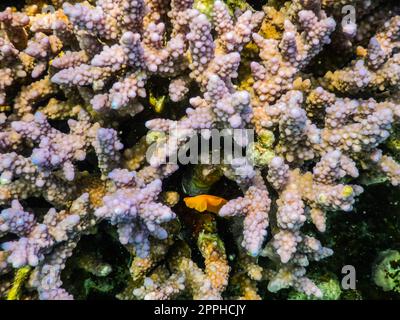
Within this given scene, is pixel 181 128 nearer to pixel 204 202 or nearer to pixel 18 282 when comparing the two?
pixel 204 202

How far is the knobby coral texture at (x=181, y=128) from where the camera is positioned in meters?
2.23

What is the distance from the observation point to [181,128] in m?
2.20

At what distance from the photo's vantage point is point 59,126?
9.18ft

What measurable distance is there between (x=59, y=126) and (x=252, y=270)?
1.78 m

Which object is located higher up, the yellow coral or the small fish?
the small fish

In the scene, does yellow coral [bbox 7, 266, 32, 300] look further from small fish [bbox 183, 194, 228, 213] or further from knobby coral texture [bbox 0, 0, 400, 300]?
small fish [bbox 183, 194, 228, 213]

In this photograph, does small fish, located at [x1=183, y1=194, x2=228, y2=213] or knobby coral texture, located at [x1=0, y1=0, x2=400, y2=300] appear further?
small fish, located at [x1=183, y1=194, x2=228, y2=213]

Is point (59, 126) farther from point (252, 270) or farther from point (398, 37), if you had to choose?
point (398, 37)

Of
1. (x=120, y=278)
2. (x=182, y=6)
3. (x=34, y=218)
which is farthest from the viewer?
(x=120, y=278)

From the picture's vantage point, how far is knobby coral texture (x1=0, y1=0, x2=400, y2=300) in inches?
87.7

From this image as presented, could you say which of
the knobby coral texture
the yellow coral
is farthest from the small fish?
the yellow coral

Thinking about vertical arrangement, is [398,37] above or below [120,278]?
above

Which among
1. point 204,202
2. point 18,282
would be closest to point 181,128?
point 204,202
